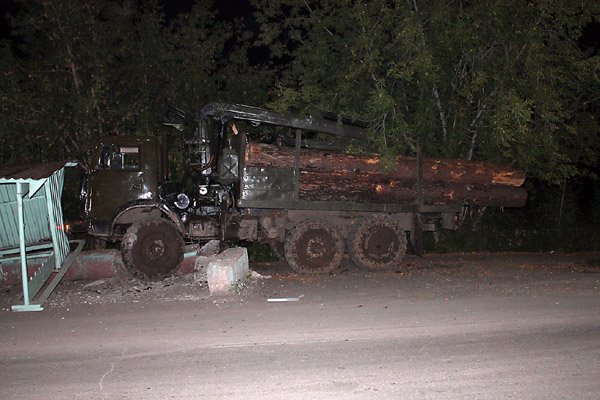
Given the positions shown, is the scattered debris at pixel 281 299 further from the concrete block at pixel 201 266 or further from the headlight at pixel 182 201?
the headlight at pixel 182 201

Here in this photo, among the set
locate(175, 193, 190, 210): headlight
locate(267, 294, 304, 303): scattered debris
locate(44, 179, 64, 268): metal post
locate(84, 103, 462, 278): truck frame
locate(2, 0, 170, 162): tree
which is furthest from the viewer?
locate(2, 0, 170, 162): tree

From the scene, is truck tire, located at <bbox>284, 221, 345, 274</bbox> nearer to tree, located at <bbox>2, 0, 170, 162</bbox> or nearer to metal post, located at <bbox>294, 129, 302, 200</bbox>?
metal post, located at <bbox>294, 129, 302, 200</bbox>

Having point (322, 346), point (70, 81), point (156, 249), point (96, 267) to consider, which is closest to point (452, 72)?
point (156, 249)

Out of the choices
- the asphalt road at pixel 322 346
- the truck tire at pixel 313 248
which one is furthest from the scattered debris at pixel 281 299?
the truck tire at pixel 313 248

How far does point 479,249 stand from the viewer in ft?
50.2

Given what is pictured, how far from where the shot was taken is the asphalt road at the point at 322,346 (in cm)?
487

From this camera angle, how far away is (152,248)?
10.1 meters

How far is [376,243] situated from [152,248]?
453cm

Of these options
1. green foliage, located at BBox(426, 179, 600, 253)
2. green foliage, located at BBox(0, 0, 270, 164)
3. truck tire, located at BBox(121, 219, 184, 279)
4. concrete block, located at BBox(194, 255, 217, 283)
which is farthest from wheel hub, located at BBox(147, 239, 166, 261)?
green foliage, located at BBox(426, 179, 600, 253)

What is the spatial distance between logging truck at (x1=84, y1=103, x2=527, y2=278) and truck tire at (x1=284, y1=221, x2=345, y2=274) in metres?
0.02

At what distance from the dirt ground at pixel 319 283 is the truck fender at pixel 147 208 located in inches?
41.2

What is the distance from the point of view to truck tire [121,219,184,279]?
32.5 ft

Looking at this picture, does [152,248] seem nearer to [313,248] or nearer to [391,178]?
[313,248]

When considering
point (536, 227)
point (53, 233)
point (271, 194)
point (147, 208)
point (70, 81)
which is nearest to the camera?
point (53, 233)
